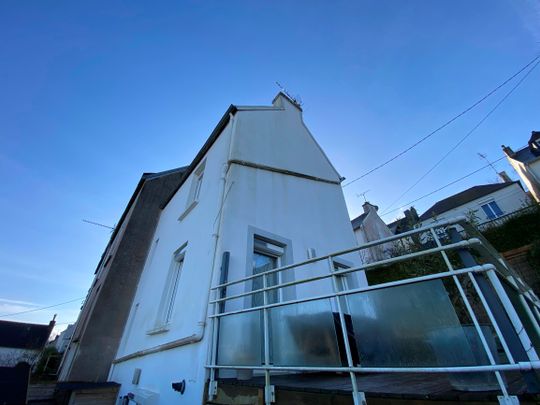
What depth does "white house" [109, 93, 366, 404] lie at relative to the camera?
394cm

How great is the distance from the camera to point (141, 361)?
17.0 feet

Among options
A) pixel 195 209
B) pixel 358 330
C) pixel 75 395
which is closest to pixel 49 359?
pixel 75 395

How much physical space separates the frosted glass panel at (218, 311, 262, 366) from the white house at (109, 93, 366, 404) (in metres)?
0.02

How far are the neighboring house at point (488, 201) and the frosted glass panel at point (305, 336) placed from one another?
1868 cm

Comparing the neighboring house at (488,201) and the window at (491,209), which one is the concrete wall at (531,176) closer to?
the neighboring house at (488,201)

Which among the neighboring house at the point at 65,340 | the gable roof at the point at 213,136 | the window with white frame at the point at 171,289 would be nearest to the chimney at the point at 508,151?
the gable roof at the point at 213,136

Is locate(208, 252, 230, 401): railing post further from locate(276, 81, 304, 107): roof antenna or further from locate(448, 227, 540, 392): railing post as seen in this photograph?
locate(276, 81, 304, 107): roof antenna

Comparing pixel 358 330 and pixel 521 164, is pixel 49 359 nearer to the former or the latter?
pixel 358 330

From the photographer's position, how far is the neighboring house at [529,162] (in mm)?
18766

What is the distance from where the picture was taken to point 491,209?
20297 millimetres

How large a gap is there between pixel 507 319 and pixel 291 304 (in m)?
1.75

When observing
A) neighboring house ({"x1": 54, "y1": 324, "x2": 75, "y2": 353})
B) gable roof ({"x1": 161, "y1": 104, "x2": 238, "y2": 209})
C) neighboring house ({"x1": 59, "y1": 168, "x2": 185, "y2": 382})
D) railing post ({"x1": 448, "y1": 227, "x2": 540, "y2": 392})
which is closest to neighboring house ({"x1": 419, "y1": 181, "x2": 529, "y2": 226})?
gable roof ({"x1": 161, "y1": 104, "x2": 238, "y2": 209})

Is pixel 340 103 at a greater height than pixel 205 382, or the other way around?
pixel 340 103

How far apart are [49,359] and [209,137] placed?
1384 cm
